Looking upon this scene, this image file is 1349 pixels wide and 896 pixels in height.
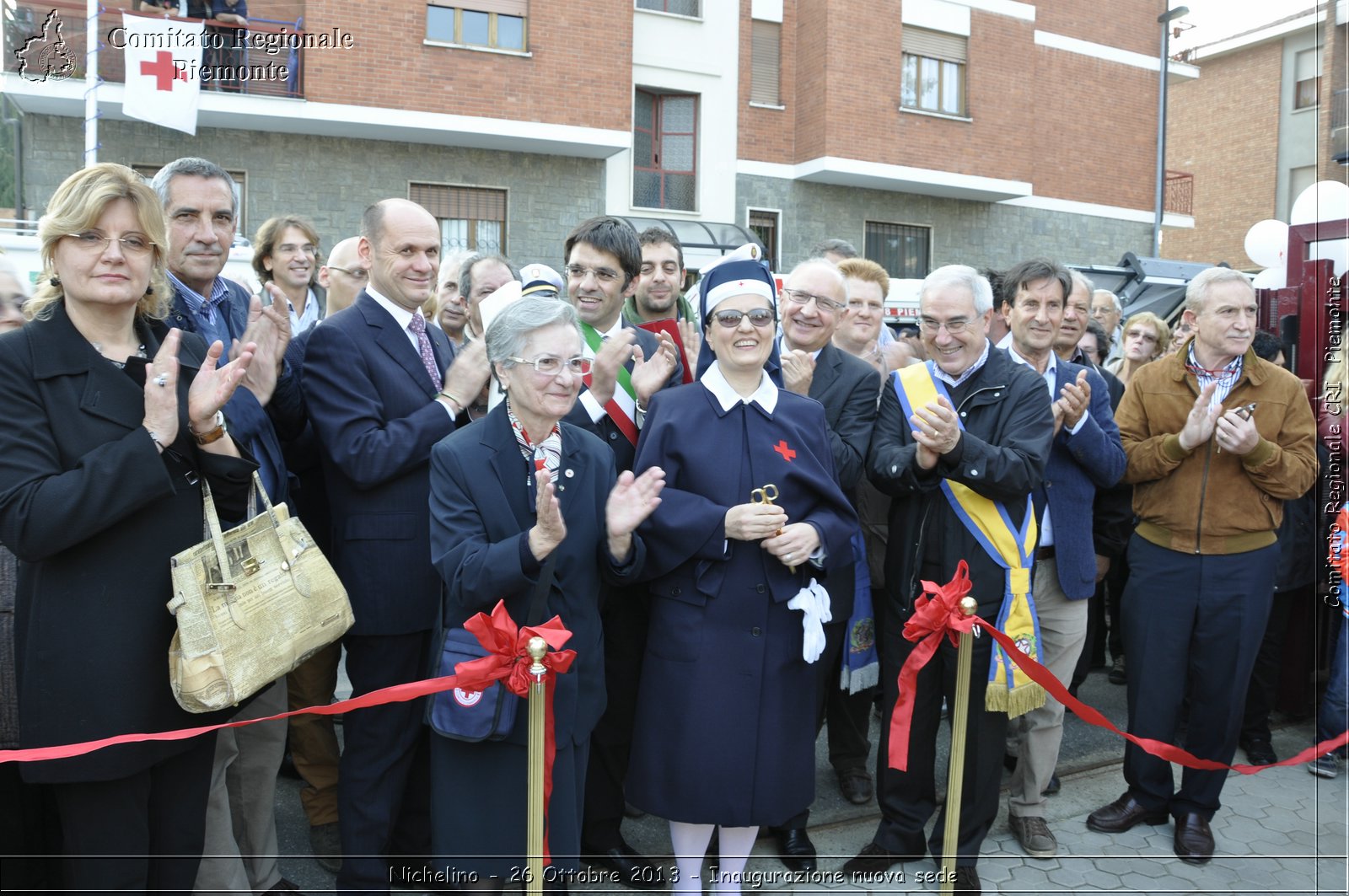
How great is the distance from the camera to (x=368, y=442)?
3104 millimetres

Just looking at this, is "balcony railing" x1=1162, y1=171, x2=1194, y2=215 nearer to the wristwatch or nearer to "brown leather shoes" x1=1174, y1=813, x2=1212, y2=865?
"brown leather shoes" x1=1174, y1=813, x2=1212, y2=865

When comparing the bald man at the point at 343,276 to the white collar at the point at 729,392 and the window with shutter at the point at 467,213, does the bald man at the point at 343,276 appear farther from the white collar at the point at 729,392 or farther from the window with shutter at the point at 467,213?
the window with shutter at the point at 467,213

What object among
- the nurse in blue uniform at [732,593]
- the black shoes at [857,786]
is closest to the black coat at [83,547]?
the nurse in blue uniform at [732,593]

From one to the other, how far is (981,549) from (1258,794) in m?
2.21

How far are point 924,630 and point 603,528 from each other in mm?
1106

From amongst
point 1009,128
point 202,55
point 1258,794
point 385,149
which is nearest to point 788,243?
point 1009,128

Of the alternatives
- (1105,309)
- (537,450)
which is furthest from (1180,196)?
(537,450)

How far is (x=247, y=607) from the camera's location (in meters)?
2.56

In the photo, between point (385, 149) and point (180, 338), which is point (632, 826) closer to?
point (180, 338)

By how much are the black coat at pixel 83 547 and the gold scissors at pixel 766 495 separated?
1703mm

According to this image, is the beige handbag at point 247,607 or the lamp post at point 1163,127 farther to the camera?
the lamp post at point 1163,127

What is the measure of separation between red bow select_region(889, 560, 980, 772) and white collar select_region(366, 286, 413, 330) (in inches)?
78.8

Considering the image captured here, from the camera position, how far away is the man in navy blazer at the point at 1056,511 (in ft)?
13.0

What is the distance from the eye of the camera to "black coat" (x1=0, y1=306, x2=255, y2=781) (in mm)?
2309
